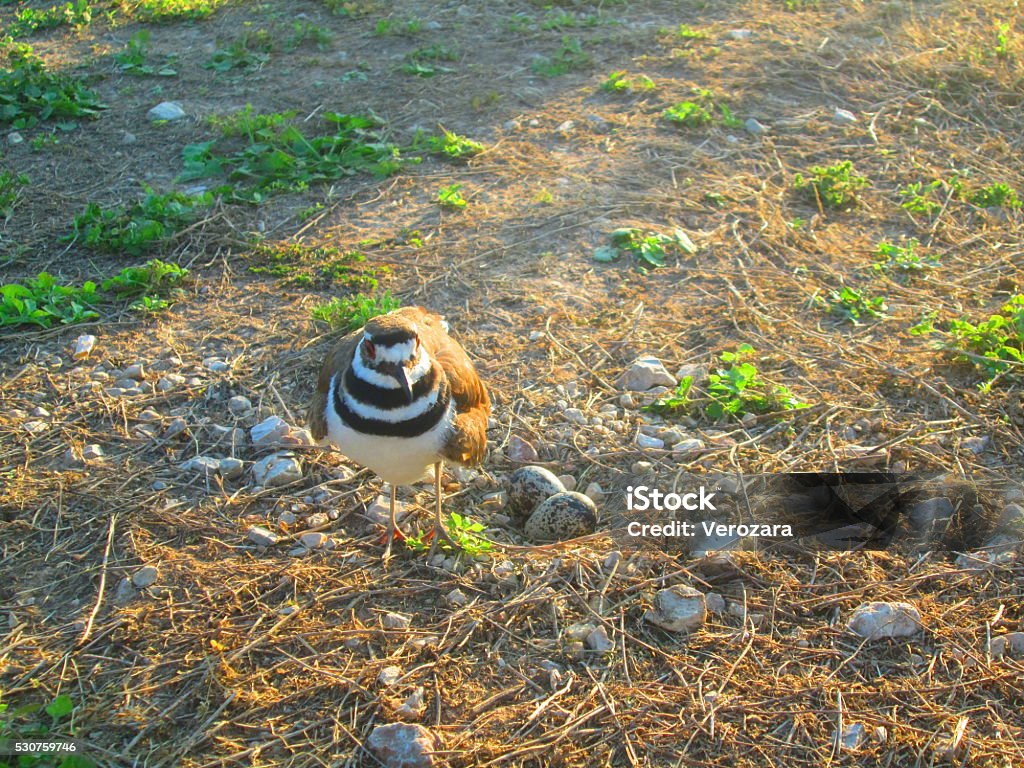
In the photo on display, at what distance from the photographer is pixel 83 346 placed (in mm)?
4770

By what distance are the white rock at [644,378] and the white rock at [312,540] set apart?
5.51 feet

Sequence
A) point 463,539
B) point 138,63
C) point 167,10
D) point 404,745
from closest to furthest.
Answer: point 404,745 < point 463,539 < point 138,63 < point 167,10

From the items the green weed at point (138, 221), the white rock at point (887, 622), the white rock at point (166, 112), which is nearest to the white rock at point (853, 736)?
the white rock at point (887, 622)

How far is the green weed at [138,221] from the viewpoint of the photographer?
551cm

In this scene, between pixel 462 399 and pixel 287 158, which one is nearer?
pixel 462 399

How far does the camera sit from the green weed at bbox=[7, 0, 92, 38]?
8.02m

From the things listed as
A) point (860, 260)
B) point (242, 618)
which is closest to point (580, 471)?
point (242, 618)

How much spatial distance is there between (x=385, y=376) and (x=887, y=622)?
204 centimetres

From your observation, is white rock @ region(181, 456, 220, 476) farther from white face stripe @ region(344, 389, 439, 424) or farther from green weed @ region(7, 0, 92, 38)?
green weed @ region(7, 0, 92, 38)

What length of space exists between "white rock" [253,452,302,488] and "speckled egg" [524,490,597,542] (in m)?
1.08

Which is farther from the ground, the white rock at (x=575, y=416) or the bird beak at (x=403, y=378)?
the bird beak at (x=403, y=378)

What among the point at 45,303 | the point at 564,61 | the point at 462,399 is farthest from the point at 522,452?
the point at 564,61

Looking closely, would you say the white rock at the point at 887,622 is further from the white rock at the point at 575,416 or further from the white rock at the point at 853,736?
the white rock at the point at 575,416

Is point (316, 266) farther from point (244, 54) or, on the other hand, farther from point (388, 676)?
Answer: point (244, 54)
